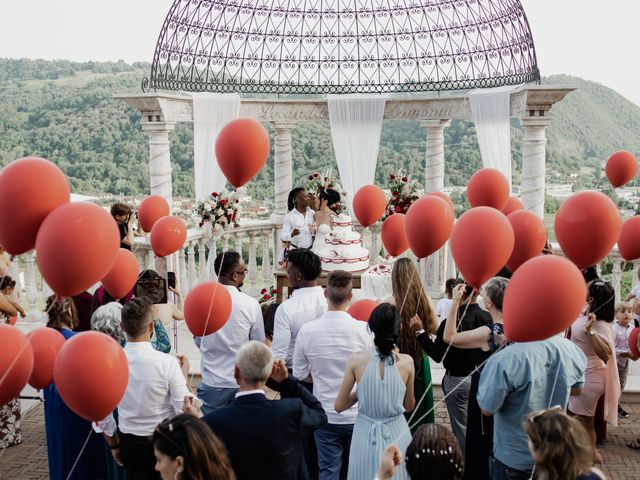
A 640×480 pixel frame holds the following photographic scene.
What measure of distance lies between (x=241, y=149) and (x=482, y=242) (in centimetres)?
236

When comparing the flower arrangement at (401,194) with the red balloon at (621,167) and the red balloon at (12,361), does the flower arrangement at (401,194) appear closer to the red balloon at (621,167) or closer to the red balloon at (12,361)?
the red balloon at (621,167)

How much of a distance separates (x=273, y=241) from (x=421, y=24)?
203 inches

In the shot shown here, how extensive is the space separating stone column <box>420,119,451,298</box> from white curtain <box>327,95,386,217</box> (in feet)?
3.21

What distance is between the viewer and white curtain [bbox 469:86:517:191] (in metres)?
12.1

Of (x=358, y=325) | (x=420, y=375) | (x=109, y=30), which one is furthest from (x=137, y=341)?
(x=109, y=30)

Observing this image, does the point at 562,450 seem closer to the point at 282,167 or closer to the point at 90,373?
the point at 90,373

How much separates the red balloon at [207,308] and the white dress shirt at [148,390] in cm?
64

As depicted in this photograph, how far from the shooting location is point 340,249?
10.4 metres

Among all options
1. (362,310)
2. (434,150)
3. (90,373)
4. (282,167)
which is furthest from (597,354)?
(282,167)

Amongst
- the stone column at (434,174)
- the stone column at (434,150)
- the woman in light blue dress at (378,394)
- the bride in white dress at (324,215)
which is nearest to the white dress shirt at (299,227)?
the bride in white dress at (324,215)

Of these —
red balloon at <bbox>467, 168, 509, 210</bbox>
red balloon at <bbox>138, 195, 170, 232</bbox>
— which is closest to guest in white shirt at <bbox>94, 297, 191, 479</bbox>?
red balloon at <bbox>138, 195, 170, 232</bbox>

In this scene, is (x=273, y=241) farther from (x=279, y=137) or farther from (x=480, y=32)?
(x=480, y=32)

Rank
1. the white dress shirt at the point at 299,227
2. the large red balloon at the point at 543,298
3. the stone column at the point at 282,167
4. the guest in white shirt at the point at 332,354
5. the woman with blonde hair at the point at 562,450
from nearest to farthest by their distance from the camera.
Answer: the woman with blonde hair at the point at 562,450, the large red balloon at the point at 543,298, the guest in white shirt at the point at 332,354, the white dress shirt at the point at 299,227, the stone column at the point at 282,167

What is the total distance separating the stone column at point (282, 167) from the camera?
14.1m
